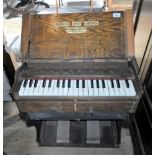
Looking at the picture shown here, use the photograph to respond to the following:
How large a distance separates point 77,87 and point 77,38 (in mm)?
480

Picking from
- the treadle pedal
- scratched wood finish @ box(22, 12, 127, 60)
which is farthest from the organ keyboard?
the treadle pedal

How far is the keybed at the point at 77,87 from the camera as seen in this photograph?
1793mm

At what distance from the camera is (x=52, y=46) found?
201cm

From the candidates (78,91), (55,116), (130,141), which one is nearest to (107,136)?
(130,141)

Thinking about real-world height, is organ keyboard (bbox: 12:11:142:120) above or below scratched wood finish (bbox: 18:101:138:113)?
above

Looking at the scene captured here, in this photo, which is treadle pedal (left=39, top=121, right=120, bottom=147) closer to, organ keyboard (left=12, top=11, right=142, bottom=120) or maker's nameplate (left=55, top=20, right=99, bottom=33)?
organ keyboard (left=12, top=11, right=142, bottom=120)

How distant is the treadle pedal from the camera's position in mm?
2266

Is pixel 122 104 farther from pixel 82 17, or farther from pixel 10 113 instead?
pixel 10 113

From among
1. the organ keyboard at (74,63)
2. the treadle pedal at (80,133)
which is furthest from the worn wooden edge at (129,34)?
the treadle pedal at (80,133)

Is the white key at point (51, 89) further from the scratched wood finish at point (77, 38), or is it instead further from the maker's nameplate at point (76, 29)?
the maker's nameplate at point (76, 29)

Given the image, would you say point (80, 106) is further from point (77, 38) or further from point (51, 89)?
point (77, 38)

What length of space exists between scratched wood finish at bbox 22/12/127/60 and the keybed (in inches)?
9.5

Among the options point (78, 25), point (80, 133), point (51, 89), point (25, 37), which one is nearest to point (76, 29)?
point (78, 25)

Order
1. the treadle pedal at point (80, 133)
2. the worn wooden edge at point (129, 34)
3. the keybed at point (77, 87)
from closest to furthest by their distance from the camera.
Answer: the keybed at point (77, 87)
the worn wooden edge at point (129, 34)
the treadle pedal at point (80, 133)
